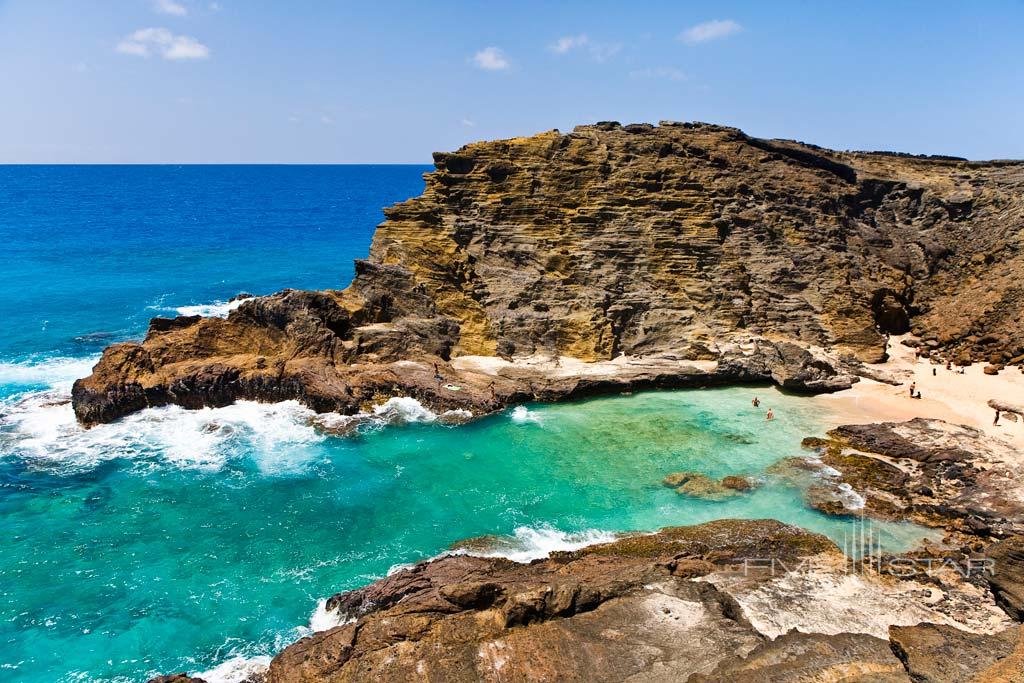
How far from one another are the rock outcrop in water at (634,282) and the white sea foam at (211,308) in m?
17.4

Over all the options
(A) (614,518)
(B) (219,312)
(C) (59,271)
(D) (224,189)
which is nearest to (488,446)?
(A) (614,518)

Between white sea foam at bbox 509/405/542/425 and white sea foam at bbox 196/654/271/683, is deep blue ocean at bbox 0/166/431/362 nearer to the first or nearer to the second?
white sea foam at bbox 509/405/542/425

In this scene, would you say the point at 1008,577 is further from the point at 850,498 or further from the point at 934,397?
the point at 934,397

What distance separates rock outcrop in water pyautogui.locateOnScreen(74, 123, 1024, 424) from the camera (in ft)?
119

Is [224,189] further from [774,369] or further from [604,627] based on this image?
[604,627]

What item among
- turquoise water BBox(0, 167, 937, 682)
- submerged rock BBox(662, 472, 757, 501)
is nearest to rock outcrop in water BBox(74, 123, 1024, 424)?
turquoise water BBox(0, 167, 937, 682)

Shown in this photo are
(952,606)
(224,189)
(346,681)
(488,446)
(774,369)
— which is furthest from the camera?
(224,189)

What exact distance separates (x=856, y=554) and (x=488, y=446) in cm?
1620

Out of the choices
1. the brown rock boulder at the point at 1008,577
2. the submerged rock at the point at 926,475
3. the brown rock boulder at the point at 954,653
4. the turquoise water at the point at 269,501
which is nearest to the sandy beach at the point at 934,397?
the submerged rock at the point at 926,475

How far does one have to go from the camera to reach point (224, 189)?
172m

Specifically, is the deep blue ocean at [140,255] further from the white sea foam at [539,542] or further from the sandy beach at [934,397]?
the sandy beach at [934,397]

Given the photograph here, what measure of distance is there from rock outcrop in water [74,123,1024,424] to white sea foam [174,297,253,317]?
1735 centimetres

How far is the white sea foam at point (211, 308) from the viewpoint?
53.1 meters

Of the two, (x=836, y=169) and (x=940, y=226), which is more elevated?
(x=836, y=169)
